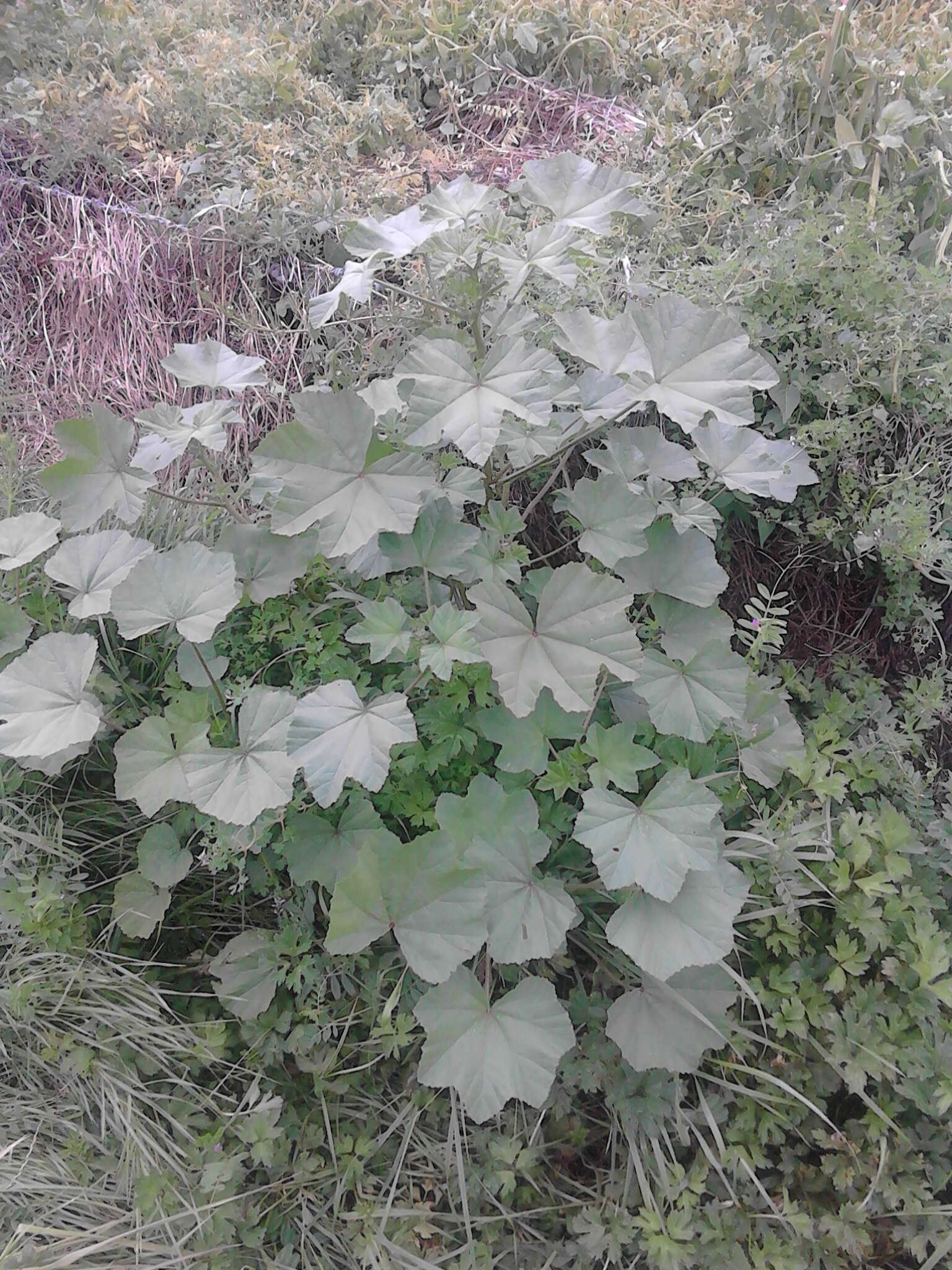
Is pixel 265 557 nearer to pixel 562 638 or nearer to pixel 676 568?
pixel 562 638

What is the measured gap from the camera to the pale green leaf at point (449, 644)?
3.96 feet

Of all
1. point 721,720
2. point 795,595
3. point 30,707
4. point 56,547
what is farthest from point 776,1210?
point 56,547

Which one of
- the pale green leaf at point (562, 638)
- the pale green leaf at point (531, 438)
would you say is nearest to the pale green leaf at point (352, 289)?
the pale green leaf at point (531, 438)

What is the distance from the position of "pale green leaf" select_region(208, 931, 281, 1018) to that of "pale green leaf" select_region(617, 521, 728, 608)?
3.03 feet

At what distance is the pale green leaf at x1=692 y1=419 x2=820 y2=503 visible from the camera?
4.75 feet

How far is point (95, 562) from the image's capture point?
1.43 metres

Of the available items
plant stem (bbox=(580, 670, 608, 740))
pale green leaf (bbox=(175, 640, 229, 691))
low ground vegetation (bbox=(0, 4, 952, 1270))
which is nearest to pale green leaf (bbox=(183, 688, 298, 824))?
low ground vegetation (bbox=(0, 4, 952, 1270))

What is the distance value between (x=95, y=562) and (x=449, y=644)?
690 mm

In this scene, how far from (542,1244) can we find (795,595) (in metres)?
1.37

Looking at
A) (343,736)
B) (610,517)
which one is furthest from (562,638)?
(343,736)

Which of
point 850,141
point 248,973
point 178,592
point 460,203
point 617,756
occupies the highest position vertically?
point 850,141

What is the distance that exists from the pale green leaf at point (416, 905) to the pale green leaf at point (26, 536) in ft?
2.77

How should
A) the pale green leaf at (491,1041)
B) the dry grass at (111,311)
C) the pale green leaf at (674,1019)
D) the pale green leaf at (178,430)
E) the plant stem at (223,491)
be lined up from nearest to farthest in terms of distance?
the pale green leaf at (491,1041) < the pale green leaf at (674,1019) < the pale green leaf at (178,430) < the plant stem at (223,491) < the dry grass at (111,311)

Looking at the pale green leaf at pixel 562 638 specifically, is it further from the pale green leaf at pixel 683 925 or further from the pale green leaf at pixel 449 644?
the pale green leaf at pixel 683 925
